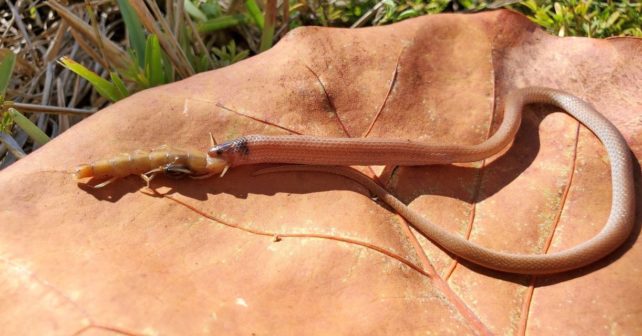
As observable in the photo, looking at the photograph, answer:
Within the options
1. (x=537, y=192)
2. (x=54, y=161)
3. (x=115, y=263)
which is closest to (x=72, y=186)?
(x=54, y=161)

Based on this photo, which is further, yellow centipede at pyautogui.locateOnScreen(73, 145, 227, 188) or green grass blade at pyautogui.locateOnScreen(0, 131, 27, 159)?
green grass blade at pyautogui.locateOnScreen(0, 131, 27, 159)

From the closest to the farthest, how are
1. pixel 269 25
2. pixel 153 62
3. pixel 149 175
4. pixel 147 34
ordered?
pixel 149 175
pixel 153 62
pixel 269 25
pixel 147 34

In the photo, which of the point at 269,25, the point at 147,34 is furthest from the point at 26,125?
the point at 269,25

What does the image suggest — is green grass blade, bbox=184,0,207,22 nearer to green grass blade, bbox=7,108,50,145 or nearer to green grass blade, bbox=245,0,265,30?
green grass blade, bbox=245,0,265,30

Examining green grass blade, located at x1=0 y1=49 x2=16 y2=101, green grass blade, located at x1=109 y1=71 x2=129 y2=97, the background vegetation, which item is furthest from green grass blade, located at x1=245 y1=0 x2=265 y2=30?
green grass blade, located at x1=0 y1=49 x2=16 y2=101

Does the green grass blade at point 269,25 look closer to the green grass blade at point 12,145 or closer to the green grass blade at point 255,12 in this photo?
the green grass blade at point 255,12

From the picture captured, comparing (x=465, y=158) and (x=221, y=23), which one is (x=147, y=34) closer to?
(x=221, y=23)
